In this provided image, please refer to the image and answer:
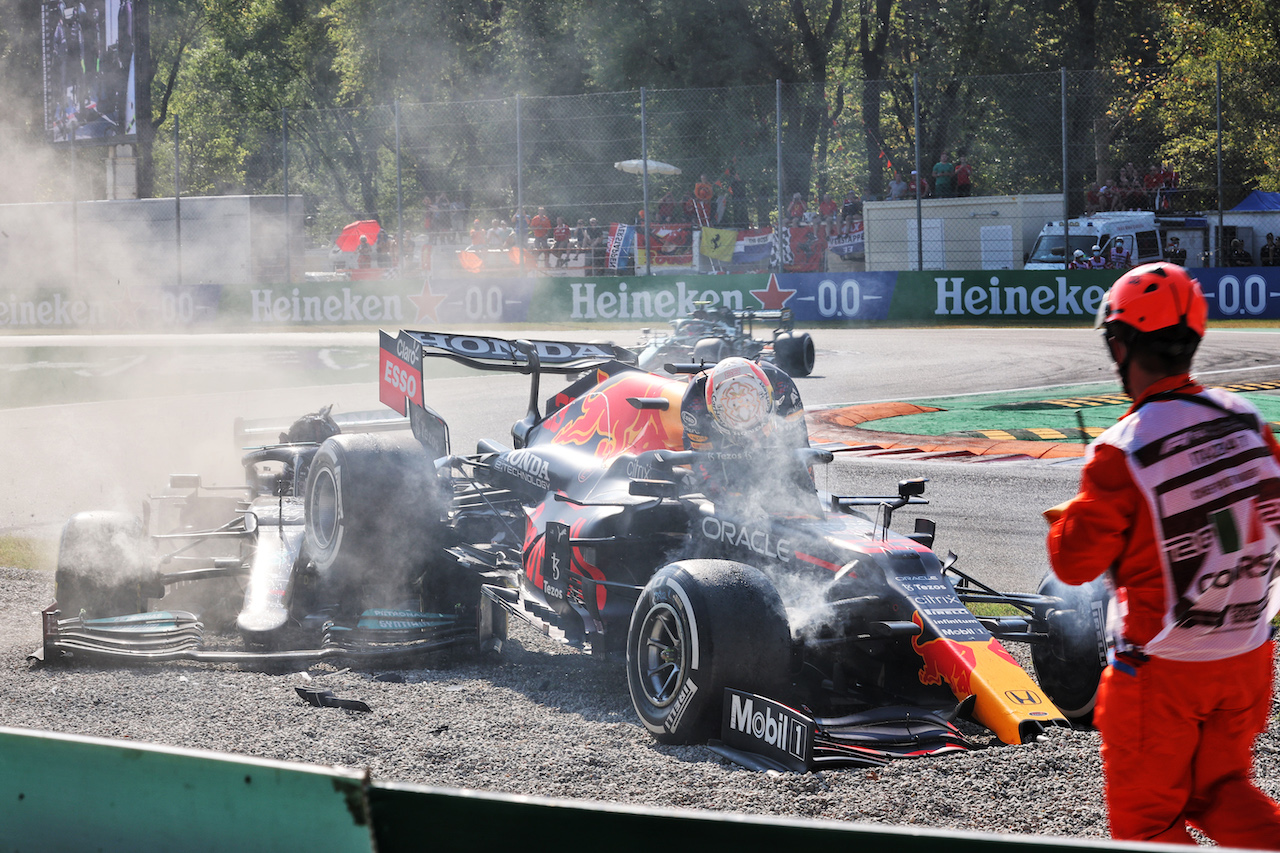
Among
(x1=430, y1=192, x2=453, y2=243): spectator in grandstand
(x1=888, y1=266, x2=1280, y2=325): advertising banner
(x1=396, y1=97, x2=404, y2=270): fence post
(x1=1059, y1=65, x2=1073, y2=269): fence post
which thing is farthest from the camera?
(x1=430, y1=192, x2=453, y2=243): spectator in grandstand

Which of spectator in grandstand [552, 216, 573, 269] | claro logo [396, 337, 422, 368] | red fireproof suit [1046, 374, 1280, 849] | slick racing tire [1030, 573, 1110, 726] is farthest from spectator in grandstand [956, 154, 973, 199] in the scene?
red fireproof suit [1046, 374, 1280, 849]

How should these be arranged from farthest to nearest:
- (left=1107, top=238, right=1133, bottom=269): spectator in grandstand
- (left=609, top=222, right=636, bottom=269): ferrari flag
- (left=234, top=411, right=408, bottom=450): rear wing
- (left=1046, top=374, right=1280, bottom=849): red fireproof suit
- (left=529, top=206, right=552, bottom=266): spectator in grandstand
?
(left=529, top=206, right=552, bottom=266): spectator in grandstand < (left=609, top=222, right=636, bottom=269): ferrari flag < (left=1107, top=238, right=1133, bottom=269): spectator in grandstand < (left=234, top=411, right=408, bottom=450): rear wing < (left=1046, top=374, right=1280, bottom=849): red fireproof suit

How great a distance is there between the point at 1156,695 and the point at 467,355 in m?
4.97

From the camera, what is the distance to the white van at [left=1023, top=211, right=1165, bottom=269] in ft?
65.4

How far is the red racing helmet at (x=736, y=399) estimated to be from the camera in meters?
5.12

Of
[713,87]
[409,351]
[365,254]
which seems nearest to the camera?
[409,351]

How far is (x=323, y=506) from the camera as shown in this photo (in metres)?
6.45

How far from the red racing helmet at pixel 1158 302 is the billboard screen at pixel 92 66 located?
26.2 metres

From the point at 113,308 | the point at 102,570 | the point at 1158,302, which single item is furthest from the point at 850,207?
the point at 1158,302

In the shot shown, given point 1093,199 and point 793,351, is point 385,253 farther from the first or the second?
point 793,351

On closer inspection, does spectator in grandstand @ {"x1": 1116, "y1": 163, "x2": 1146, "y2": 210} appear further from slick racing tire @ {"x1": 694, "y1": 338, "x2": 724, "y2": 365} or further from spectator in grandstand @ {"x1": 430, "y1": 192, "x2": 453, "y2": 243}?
slick racing tire @ {"x1": 694, "y1": 338, "x2": 724, "y2": 365}

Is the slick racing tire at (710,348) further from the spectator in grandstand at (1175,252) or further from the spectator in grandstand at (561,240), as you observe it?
the spectator in grandstand at (561,240)

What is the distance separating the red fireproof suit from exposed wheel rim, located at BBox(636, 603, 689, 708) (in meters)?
1.89

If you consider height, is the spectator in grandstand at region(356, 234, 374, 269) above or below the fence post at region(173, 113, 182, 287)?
below
